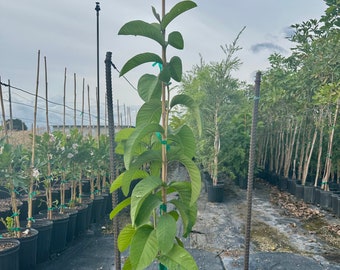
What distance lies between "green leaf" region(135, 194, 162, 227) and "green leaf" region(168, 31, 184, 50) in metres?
0.71

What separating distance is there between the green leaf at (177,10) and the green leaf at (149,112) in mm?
363

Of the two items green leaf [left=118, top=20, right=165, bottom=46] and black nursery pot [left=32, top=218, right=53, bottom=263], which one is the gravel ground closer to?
black nursery pot [left=32, top=218, right=53, bottom=263]

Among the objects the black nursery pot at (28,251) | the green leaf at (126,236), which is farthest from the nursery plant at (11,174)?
the green leaf at (126,236)

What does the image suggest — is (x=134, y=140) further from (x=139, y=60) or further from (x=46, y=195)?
(x=46, y=195)

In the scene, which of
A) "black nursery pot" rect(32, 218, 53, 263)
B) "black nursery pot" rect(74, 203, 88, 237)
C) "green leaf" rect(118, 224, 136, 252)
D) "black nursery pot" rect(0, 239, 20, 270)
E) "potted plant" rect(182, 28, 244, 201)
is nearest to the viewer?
"green leaf" rect(118, 224, 136, 252)

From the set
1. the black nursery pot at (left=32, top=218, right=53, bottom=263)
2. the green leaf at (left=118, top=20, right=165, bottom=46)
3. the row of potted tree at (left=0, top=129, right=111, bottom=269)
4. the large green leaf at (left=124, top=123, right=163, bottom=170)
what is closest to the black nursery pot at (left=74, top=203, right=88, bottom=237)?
the row of potted tree at (left=0, top=129, right=111, bottom=269)

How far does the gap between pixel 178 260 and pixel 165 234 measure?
5.7 inches

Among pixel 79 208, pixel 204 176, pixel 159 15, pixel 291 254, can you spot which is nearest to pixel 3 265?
pixel 79 208

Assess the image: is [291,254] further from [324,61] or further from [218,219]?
[324,61]

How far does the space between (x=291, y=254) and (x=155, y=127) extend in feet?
10.1

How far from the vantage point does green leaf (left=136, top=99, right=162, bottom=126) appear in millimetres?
1330

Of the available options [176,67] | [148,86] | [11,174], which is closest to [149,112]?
[148,86]

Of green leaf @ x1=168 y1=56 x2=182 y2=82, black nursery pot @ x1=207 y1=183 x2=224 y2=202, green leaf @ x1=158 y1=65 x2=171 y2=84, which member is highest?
green leaf @ x1=168 y1=56 x2=182 y2=82

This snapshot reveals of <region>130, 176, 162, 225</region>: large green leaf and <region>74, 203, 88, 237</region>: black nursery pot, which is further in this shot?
<region>74, 203, 88, 237</region>: black nursery pot
